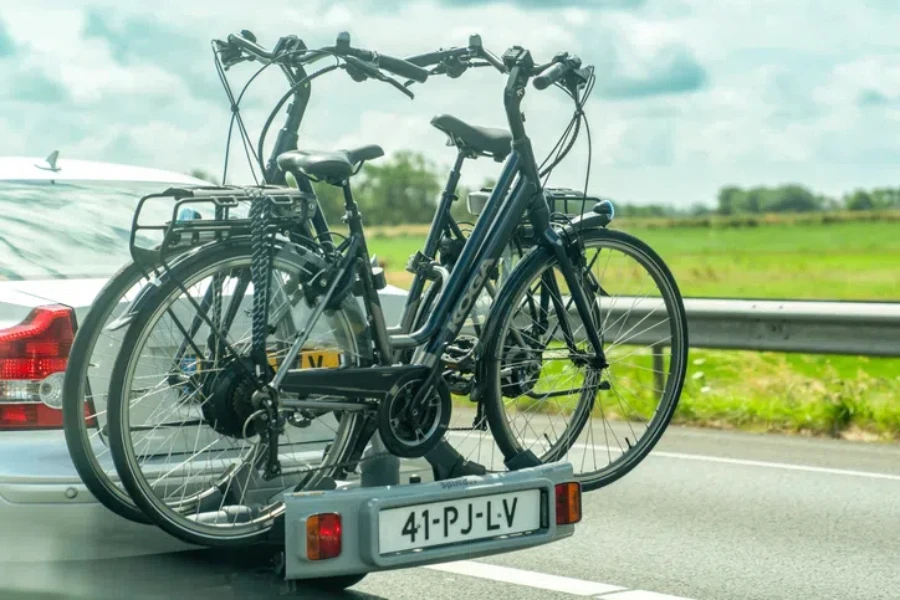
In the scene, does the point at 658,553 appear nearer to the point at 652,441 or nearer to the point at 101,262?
the point at 652,441

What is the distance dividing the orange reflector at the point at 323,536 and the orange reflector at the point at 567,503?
0.72 m

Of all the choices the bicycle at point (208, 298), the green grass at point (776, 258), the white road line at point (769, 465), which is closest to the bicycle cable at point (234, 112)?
the bicycle at point (208, 298)

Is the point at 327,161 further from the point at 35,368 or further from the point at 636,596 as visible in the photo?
the point at 636,596

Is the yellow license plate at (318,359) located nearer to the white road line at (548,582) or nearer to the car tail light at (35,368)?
the car tail light at (35,368)

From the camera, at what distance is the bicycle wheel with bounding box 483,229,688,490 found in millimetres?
4352

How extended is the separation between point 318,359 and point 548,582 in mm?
1844

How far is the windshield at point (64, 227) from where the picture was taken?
4.57 meters

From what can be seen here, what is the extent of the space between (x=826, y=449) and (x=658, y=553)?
3169mm

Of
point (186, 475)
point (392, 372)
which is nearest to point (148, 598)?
point (186, 475)

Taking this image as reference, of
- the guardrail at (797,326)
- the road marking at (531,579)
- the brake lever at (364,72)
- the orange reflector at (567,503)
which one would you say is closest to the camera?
Result: the brake lever at (364,72)

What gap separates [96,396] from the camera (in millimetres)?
3875

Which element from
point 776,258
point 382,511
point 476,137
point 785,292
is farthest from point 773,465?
point 776,258

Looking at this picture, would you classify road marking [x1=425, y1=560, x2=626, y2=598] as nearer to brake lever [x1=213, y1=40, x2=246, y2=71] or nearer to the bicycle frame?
the bicycle frame

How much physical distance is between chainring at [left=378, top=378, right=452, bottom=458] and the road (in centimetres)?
81
